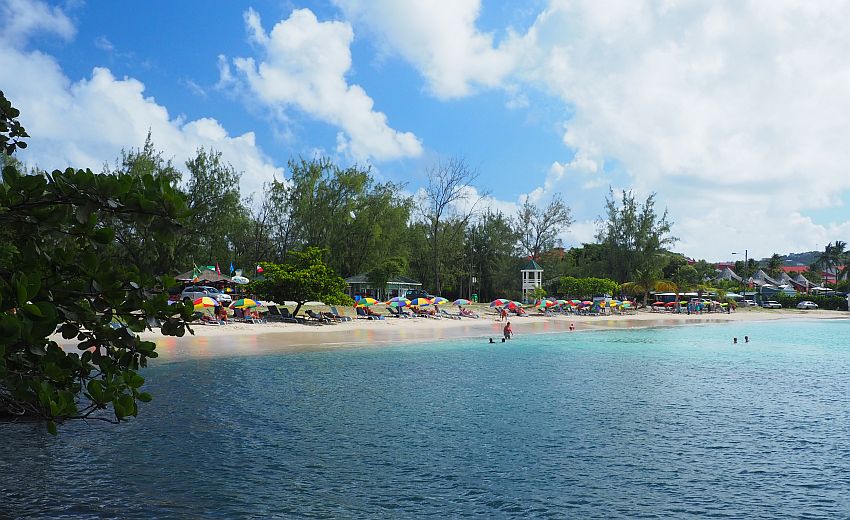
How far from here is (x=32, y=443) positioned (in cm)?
1195

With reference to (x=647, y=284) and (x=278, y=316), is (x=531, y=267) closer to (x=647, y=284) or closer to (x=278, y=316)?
(x=647, y=284)

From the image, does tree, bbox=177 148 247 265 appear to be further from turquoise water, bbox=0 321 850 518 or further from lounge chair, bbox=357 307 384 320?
turquoise water, bbox=0 321 850 518

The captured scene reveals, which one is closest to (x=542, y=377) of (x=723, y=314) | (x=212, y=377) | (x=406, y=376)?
(x=406, y=376)

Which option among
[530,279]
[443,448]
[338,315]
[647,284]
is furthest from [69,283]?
[647,284]

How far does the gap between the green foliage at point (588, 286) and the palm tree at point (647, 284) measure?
267 cm

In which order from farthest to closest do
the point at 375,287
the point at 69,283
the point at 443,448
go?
the point at 375,287 → the point at 443,448 → the point at 69,283

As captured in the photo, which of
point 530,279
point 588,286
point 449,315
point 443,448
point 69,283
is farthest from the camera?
point 530,279

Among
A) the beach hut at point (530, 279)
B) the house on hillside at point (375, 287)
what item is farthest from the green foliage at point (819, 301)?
the house on hillside at point (375, 287)

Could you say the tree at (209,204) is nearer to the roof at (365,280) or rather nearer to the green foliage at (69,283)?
the roof at (365,280)

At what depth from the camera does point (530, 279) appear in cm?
6625

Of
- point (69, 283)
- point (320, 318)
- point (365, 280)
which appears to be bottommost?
point (320, 318)

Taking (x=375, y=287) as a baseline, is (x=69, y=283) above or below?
below

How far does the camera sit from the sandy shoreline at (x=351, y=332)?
88.9 ft

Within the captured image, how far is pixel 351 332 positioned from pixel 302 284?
3849 mm
